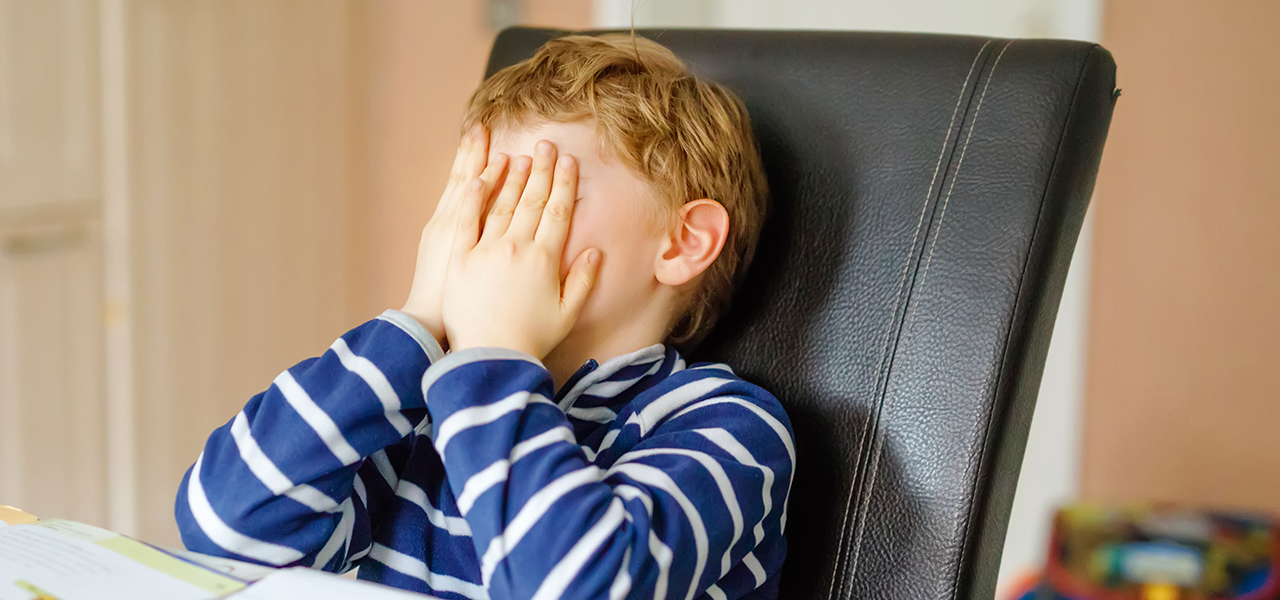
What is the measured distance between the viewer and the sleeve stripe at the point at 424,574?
74 centimetres

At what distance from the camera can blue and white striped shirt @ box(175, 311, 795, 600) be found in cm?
62

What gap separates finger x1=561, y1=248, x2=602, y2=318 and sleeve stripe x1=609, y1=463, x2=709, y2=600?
0.14 metres

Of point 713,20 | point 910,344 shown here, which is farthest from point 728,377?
point 713,20

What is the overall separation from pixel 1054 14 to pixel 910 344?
1.33 m

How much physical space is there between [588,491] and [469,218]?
0.82 ft

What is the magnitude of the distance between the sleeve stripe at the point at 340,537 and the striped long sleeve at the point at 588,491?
0.10m

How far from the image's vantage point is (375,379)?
692mm

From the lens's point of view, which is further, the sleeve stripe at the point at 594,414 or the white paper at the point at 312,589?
the sleeve stripe at the point at 594,414

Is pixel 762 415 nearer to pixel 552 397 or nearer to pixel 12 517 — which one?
pixel 552 397

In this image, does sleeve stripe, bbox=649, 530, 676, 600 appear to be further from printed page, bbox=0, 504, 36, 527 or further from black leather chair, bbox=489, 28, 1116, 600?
printed page, bbox=0, 504, 36, 527

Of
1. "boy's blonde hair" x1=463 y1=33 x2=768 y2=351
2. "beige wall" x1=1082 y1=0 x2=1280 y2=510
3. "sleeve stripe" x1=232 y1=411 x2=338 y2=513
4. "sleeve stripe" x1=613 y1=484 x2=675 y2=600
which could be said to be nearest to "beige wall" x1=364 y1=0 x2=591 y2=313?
"beige wall" x1=1082 y1=0 x2=1280 y2=510

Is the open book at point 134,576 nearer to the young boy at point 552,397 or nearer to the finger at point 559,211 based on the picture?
the young boy at point 552,397

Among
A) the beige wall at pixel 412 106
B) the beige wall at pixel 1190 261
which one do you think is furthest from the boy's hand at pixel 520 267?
the beige wall at pixel 412 106

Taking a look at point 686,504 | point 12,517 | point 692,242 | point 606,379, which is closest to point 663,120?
point 692,242
